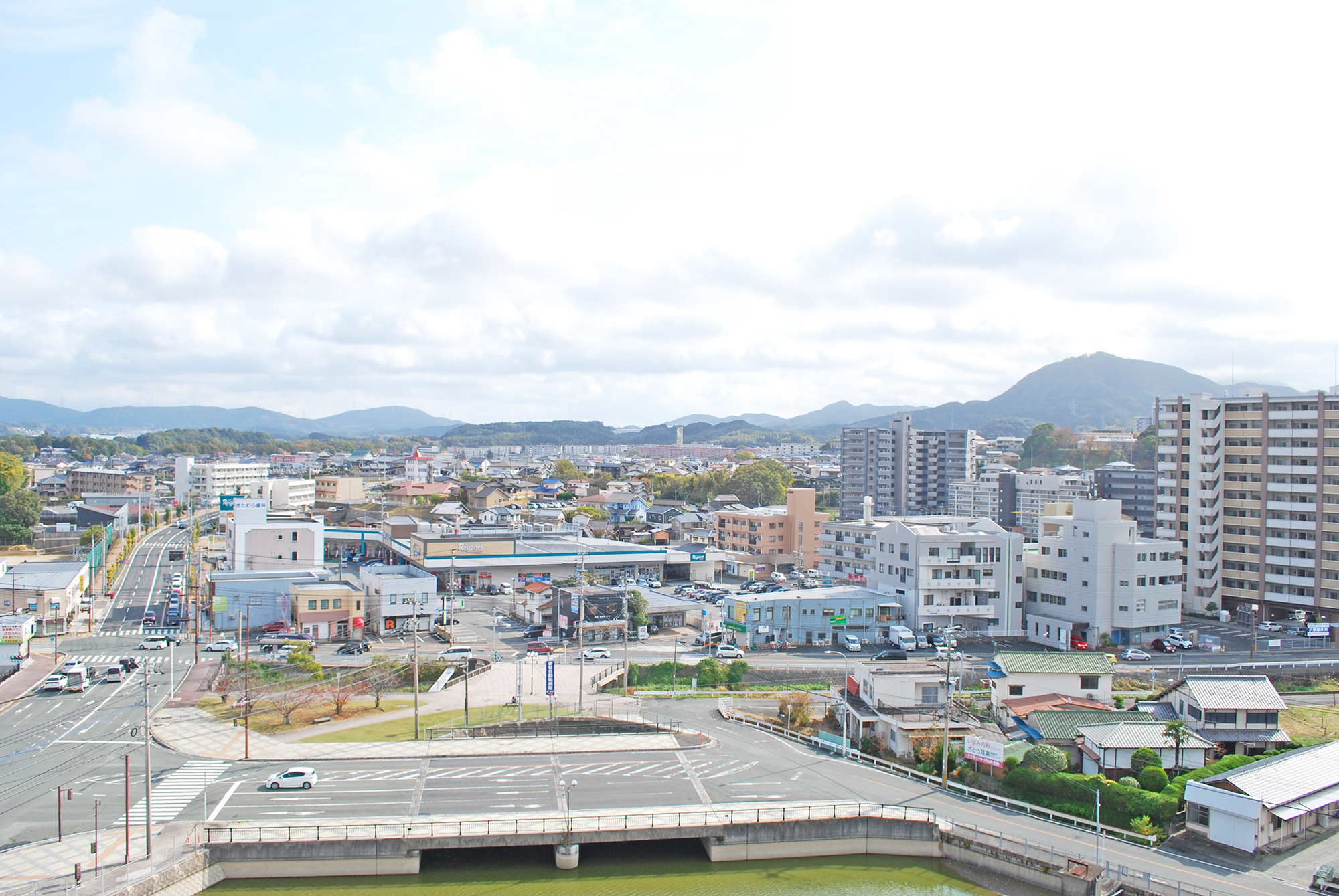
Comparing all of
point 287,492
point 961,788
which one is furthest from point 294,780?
point 287,492

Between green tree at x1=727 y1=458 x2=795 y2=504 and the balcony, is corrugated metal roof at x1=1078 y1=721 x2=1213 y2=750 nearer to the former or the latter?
the balcony

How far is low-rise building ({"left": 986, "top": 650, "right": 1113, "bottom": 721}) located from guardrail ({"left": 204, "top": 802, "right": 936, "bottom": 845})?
7.34 m

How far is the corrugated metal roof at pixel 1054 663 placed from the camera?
75.5 ft

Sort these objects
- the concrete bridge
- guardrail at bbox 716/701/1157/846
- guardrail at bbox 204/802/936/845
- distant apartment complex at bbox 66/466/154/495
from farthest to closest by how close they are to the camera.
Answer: distant apartment complex at bbox 66/466/154/495 < guardrail at bbox 716/701/1157/846 < guardrail at bbox 204/802/936/845 < the concrete bridge

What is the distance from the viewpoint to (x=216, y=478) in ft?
284

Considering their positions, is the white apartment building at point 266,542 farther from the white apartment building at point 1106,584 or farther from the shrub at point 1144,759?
the shrub at point 1144,759

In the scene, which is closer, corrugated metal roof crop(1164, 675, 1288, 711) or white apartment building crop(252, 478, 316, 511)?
corrugated metal roof crop(1164, 675, 1288, 711)

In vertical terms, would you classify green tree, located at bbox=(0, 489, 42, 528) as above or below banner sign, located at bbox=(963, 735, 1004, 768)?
above

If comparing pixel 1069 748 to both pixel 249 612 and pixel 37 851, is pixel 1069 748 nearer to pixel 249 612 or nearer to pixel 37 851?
pixel 37 851

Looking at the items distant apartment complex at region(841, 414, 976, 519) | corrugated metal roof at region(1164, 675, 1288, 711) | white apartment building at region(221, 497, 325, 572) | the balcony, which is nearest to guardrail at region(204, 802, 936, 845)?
corrugated metal roof at region(1164, 675, 1288, 711)

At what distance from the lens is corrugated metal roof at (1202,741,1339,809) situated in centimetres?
1583

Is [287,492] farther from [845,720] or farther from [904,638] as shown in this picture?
[845,720]

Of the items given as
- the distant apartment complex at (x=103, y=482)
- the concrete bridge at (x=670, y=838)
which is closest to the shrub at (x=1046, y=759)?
the concrete bridge at (x=670, y=838)

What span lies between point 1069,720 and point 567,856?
448 inches
